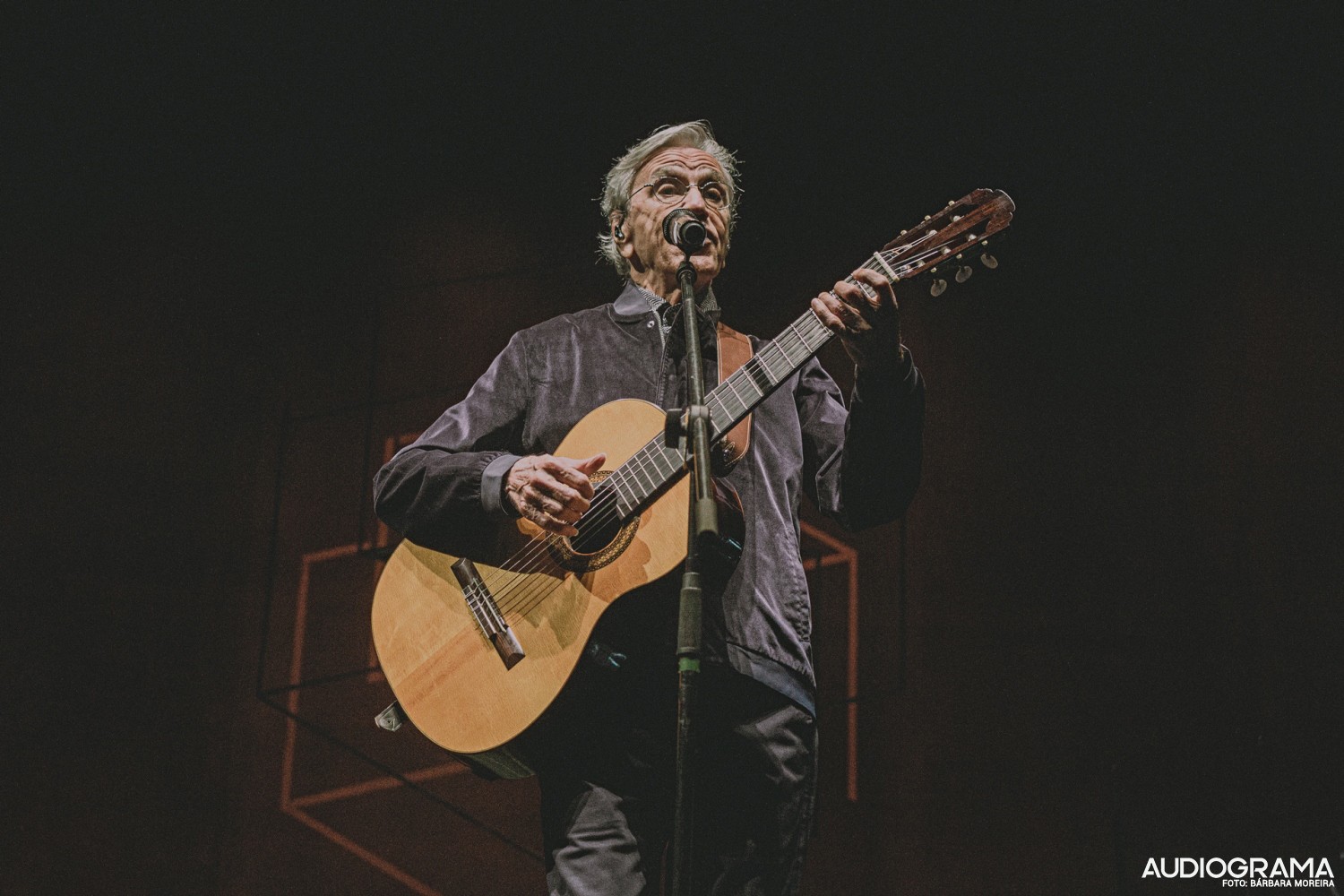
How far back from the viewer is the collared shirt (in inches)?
71.7

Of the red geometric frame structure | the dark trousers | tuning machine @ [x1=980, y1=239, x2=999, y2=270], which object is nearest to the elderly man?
the dark trousers

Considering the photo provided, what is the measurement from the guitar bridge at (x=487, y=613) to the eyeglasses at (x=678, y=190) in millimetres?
886

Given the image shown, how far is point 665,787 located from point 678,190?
4.09 ft

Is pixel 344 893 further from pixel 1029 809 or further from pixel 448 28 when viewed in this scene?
pixel 448 28

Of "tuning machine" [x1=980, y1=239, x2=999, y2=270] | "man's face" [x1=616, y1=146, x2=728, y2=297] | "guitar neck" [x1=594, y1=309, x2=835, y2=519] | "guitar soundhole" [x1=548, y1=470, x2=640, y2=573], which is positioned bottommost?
"guitar soundhole" [x1=548, y1=470, x2=640, y2=573]

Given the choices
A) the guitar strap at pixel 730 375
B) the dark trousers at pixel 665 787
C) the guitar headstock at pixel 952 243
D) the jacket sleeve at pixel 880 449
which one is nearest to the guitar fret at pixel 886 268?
the guitar headstock at pixel 952 243

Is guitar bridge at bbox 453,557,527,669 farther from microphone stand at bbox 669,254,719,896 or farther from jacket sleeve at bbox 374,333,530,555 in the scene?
microphone stand at bbox 669,254,719,896

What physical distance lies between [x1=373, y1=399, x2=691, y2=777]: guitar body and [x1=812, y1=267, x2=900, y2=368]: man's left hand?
1.20 ft

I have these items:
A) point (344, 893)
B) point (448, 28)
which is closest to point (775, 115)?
point (448, 28)

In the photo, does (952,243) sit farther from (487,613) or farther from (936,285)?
(487,613)

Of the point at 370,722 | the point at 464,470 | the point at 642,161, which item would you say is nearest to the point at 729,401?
the point at 464,470

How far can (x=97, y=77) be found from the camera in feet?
12.0

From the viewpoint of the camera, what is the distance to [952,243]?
1915mm

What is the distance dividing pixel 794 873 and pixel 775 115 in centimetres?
265
